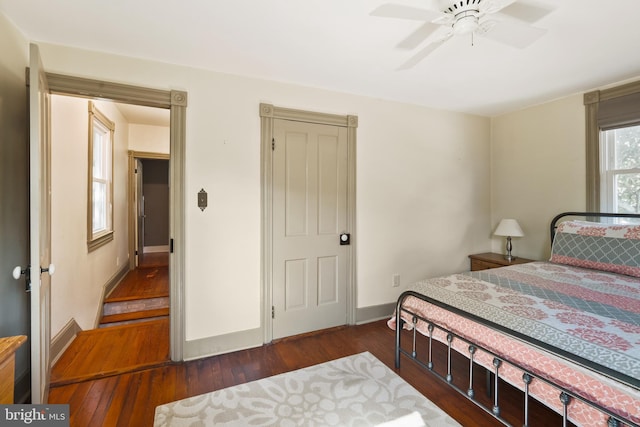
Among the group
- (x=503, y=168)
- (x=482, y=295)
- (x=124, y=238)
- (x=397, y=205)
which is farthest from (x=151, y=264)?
(x=503, y=168)

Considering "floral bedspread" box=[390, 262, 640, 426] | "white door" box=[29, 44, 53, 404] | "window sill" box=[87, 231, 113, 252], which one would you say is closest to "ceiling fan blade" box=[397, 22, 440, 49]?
"floral bedspread" box=[390, 262, 640, 426]

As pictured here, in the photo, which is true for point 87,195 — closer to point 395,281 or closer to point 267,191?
point 267,191

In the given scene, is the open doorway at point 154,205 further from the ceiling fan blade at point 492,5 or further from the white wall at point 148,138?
the ceiling fan blade at point 492,5

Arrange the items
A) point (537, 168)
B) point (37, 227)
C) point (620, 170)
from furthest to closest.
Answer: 1. point (537, 168)
2. point (620, 170)
3. point (37, 227)

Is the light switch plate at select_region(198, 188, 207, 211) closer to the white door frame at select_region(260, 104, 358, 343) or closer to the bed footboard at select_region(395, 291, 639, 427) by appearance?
the white door frame at select_region(260, 104, 358, 343)

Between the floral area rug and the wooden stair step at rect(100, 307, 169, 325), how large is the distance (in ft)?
6.02

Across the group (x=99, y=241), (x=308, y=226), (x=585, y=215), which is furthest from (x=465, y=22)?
(x=99, y=241)

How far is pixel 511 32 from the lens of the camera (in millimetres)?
1649

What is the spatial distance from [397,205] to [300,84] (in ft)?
5.56

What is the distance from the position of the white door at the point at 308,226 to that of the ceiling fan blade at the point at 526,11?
1.63m

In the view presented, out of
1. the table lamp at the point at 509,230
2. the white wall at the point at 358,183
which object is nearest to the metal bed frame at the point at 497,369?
the white wall at the point at 358,183

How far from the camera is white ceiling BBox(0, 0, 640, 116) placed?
1.75 meters

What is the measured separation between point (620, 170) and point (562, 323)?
247 centimetres

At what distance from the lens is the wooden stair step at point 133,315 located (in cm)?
341
